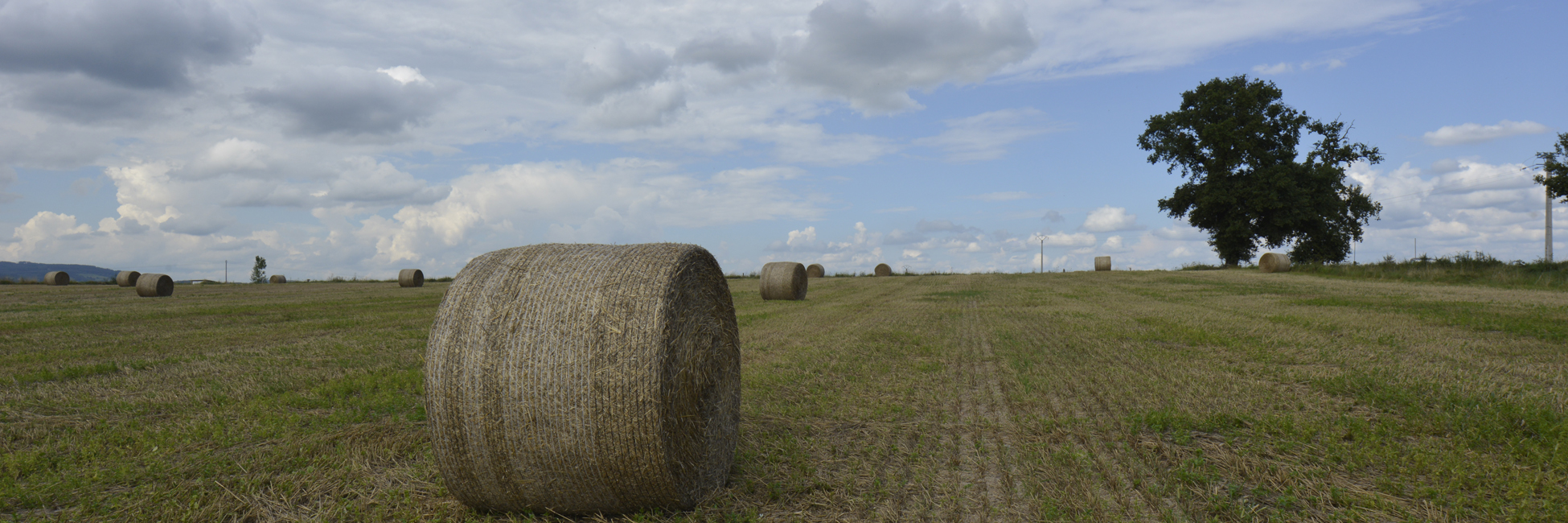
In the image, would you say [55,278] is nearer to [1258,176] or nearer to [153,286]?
[153,286]

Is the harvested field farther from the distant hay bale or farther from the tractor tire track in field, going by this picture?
the distant hay bale

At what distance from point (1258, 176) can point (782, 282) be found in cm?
3295

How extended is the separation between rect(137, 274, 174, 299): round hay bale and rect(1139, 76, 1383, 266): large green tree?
49221 millimetres

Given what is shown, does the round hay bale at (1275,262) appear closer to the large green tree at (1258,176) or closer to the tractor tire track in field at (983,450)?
the large green tree at (1258,176)

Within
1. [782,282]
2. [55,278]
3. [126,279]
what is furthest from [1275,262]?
[55,278]

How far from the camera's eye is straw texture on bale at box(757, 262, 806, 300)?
22.8 meters

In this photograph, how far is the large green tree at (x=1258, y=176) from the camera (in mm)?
41594

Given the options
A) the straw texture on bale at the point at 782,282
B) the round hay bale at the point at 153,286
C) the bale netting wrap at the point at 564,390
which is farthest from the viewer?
the round hay bale at the point at 153,286

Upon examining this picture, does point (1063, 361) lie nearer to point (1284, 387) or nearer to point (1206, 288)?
point (1284, 387)

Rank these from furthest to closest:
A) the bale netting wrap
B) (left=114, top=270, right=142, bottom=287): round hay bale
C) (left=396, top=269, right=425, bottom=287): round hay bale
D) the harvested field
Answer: (left=396, top=269, right=425, bottom=287): round hay bale < (left=114, top=270, right=142, bottom=287): round hay bale < the harvested field < the bale netting wrap

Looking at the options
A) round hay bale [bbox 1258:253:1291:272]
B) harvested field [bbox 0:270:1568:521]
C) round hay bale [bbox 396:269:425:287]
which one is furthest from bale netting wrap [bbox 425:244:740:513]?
round hay bale [bbox 1258:253:1291:272]

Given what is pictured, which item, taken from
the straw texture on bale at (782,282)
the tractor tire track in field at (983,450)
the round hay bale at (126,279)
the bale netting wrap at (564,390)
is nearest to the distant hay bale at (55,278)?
the round hay bale at (126,279)

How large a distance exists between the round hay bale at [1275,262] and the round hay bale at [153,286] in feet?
151

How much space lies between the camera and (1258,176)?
42.2 meters
